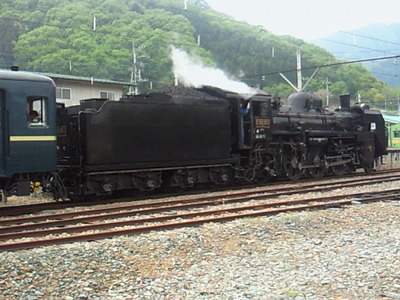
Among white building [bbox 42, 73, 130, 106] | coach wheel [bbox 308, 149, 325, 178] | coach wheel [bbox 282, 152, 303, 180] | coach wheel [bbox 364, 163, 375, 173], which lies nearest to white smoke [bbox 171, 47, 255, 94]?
coach wheel [bbox 282, 152, 303, 180]

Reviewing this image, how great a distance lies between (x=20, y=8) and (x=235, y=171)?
142 feet

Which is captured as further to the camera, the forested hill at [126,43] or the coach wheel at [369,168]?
the forested hill at [126,43]

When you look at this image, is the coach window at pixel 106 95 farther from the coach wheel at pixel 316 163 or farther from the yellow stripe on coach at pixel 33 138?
the yellow stripe on coach at pixel 33 138

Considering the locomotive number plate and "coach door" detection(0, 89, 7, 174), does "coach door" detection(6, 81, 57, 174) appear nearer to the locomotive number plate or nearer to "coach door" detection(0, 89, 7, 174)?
"coach door" detection(0, 89, 7, 174)

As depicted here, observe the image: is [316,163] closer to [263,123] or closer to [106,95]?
[263,123]

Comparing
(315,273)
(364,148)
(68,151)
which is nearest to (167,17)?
(364,148)

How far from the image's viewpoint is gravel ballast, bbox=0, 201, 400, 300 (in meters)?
5.03

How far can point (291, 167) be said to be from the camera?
16484mm

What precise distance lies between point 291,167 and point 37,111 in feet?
31.4

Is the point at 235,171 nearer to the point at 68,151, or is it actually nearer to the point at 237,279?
the point at 68,151

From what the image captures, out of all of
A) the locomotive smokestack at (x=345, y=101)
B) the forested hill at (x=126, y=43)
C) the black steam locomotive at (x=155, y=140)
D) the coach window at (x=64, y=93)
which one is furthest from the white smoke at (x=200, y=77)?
the forested hill at (x=126, y=43)

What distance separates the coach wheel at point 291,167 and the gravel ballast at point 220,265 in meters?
8.24

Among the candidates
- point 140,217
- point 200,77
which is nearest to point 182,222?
point 140,217

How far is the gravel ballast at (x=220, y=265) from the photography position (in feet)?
16.5
